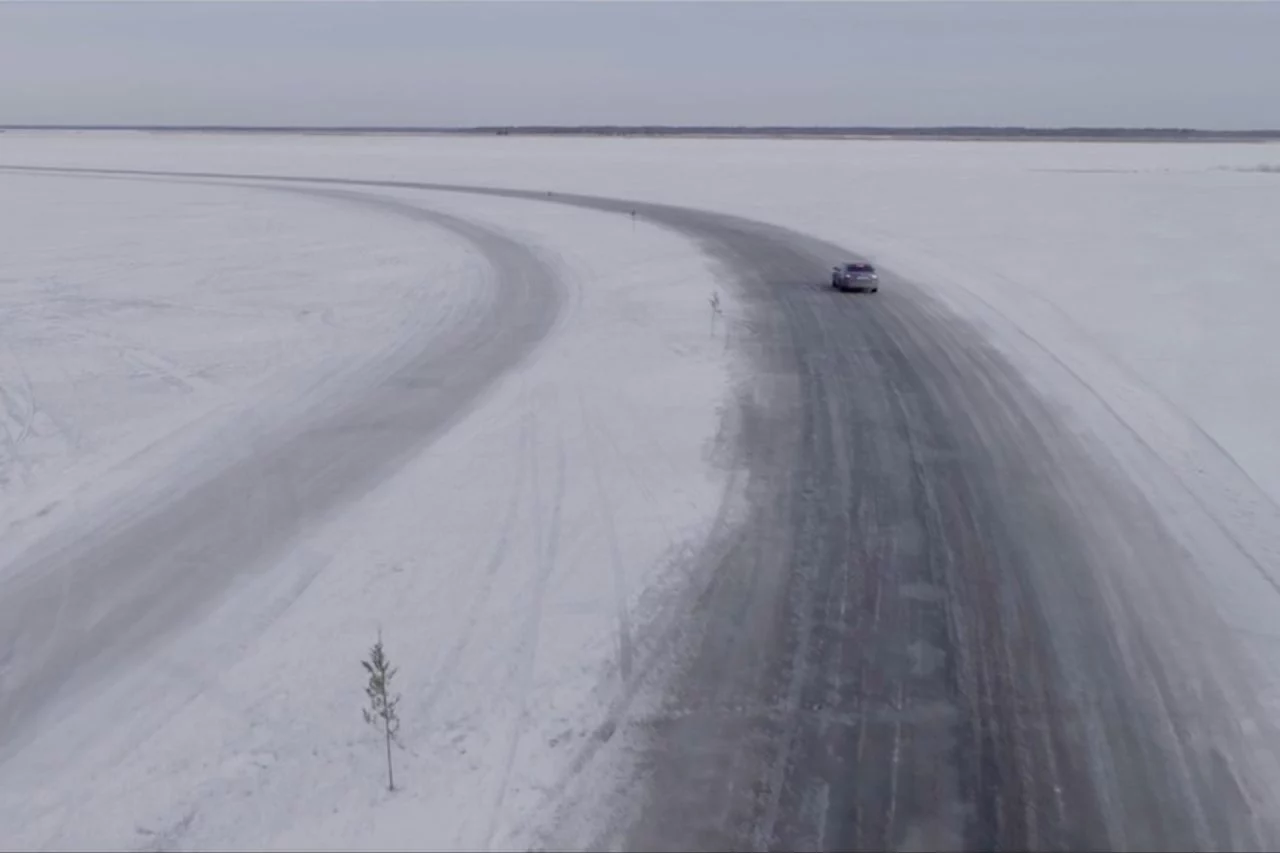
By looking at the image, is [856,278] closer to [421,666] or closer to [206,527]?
[206,527]

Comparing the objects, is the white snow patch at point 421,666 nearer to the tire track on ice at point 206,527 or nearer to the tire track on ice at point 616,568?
the tire track on ice at point 616,568

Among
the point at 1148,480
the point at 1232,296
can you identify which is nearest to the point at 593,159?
the point at 1232,296

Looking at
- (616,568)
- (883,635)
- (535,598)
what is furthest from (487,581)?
(883,635)

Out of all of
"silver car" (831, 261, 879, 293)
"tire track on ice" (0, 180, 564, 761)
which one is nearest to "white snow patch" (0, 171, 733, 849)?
"tire track on ice" (0, 180, 564, 761)

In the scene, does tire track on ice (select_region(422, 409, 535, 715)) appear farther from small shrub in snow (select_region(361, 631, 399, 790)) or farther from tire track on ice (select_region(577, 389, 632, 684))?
tire track on ice (select_region(577, 389, 632, 684))

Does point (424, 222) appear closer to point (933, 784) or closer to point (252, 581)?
point (252, 581)

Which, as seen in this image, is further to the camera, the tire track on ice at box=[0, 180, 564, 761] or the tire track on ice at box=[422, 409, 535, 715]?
the tire track on ice at box=[0, 180, 564, 761]

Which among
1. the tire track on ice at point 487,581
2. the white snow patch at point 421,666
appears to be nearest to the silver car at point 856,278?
the white snow patch at point 421,666
